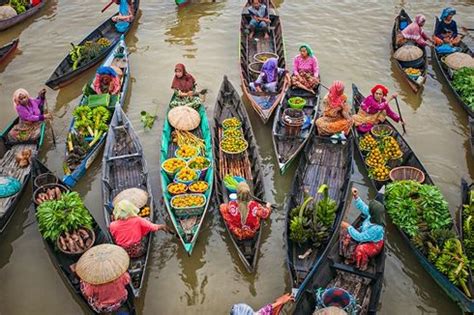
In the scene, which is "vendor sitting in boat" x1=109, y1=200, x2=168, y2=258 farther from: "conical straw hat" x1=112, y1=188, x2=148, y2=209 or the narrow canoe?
the narrow canoe

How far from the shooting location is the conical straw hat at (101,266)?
22.9ft

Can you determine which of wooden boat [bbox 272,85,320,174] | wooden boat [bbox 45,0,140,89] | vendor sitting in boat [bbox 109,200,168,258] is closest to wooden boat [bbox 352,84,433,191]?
wooden boat [bbox 272,85,320,174]

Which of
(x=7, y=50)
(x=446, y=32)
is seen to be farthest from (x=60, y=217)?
(x=446, y=32)

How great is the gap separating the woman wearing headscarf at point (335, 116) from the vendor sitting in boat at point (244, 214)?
3.47 metres

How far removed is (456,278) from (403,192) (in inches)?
82.8

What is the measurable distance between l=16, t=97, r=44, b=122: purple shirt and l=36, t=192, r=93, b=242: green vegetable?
3.58 meters

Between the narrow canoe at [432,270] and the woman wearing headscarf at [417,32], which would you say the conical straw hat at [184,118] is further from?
the woman wearing headscarf at [417,32]

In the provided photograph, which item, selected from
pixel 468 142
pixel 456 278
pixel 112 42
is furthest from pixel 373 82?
pixel 112 42

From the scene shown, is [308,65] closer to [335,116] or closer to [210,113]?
[335,116]

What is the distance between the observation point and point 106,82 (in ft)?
43.3

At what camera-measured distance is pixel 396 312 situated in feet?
27.5

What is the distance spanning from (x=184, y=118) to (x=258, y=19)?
235 inches

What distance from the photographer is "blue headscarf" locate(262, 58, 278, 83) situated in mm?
12562

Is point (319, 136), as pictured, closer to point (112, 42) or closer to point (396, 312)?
point (396, 312)
